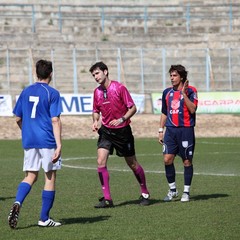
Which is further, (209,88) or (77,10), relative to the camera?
(77,10)

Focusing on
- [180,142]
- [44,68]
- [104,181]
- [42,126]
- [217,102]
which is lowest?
[217,102]

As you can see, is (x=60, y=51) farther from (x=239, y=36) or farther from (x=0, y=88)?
(x=239, y=36)

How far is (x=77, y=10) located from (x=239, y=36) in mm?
8712

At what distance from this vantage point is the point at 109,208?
12844mm

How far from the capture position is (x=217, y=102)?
118ft

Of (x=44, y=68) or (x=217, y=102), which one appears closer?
(x=44, y=68)

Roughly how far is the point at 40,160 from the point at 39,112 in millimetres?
574

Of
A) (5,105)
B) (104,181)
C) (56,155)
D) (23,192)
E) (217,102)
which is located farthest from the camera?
(217,102)

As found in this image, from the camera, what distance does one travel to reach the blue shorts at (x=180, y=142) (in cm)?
1359

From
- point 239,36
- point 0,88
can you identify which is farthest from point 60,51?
point 239,36

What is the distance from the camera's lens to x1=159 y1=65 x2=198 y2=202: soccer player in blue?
1345cm

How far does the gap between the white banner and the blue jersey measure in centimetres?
2447

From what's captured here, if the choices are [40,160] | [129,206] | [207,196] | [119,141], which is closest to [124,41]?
[207,196]

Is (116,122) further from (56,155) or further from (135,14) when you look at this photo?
(135,14)
